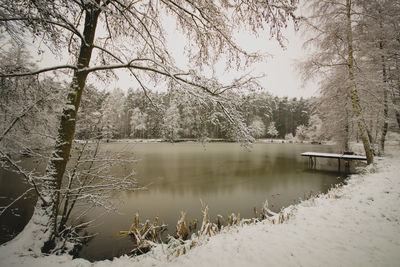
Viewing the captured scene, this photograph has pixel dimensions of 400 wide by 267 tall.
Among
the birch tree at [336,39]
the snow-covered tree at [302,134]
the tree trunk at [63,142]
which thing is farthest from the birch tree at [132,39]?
the snow-covered tree at [302,134]

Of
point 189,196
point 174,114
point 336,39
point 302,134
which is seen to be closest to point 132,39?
point 174,114

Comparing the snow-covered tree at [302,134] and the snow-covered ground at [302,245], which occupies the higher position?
the snow-covered tree at [302,134]

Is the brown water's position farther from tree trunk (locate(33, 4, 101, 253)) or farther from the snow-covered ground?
the snow-covered ground

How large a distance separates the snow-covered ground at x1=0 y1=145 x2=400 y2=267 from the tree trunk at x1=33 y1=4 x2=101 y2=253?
53 cm

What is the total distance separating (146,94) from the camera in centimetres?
329

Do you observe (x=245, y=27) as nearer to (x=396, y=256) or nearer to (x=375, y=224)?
(x=396, y=256)

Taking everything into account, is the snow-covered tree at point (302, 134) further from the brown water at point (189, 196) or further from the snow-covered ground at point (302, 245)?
the snow-covered ground at point (302, 245)

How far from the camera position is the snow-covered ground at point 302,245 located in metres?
2.69

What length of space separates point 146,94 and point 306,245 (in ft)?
13.9

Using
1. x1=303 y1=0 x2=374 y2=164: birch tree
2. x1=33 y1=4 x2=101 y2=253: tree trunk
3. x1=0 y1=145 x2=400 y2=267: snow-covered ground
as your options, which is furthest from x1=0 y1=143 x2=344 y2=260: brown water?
x1=303 y1=0 x2=374 y2=164: birch tree

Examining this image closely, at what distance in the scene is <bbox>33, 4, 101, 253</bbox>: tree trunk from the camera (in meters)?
2.72

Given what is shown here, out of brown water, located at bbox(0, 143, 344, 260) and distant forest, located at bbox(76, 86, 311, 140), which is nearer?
distant forest, located at bbox(76, 86, 311, 140)

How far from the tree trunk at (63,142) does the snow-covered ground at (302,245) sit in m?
0.53

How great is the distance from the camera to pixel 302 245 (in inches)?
123
